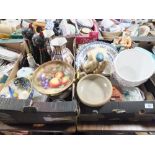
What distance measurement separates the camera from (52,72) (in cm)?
90

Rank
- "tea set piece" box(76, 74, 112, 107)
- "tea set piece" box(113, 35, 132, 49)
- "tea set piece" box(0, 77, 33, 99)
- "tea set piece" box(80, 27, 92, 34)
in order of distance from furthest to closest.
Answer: "tea set piece" box(80, 27, 92, 34) < "tea set piece" box(113, 35, 132, 49) < "tea set piece" box(0, 77, 33, 99) < "tea set piece" box(76, 74, 112, 107)

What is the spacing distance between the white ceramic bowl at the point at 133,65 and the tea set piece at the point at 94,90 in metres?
0.09

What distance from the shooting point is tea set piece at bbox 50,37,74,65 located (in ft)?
2.97

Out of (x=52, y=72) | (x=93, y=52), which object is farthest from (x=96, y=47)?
(x=52, y=72)

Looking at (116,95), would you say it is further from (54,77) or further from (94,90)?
(54,77)

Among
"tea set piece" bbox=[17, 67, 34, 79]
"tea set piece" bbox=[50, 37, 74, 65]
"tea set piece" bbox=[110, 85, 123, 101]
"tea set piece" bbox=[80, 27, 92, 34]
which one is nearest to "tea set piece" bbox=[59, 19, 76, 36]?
"tea set piece" bbox=[80, 27, 92, 34]

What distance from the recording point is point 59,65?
92 centimetres

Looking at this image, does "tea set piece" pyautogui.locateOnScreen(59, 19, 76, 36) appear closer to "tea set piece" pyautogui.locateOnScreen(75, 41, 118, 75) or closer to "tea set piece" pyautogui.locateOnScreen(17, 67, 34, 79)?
"tea set piece" pyautogui.locateOnScreen(75, 41, 118, 75)

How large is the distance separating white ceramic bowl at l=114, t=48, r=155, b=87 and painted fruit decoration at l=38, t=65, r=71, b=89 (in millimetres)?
229

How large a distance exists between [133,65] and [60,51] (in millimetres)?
355

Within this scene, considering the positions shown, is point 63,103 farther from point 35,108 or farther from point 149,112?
point 149,112

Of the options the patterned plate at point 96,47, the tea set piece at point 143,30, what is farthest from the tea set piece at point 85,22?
the tea set piece at point 143,30

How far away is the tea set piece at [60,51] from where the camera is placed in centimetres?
91

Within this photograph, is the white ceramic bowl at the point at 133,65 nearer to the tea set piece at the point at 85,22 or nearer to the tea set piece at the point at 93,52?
the tea set piece at the point at 93,52
